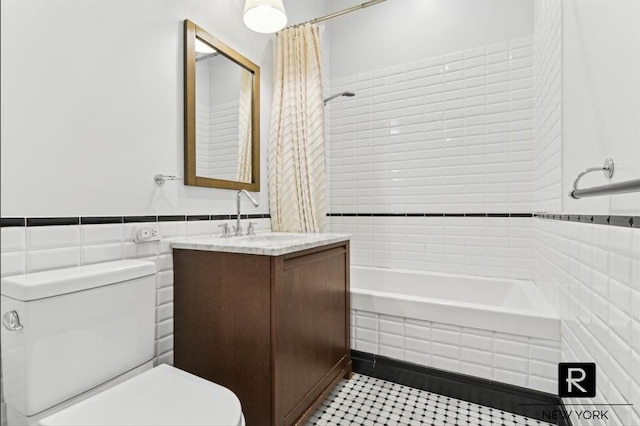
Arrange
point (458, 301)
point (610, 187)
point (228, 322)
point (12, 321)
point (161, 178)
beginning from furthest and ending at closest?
point (458, 301), point (161, 178), point (228, 322), point (12, 321), point (610, 187)

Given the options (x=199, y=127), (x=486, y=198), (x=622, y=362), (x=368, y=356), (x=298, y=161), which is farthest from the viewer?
(x=486, y=198)

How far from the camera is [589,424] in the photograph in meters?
1.13

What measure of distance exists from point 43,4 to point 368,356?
2.16 meters

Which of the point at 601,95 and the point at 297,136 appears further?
the point at 297,136

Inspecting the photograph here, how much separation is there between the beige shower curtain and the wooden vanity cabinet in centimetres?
62

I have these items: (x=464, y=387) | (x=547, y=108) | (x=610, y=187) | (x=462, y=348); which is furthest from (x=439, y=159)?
(x=610, y=187)

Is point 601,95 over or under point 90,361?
over

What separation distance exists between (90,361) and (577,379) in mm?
1721

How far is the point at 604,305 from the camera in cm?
100

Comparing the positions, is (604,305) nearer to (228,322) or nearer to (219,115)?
(228,322)

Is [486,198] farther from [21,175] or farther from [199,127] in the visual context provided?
[21,175]

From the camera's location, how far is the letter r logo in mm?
1118

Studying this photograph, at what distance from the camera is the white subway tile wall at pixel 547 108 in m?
1.56

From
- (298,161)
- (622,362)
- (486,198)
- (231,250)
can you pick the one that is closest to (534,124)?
(486,198)
